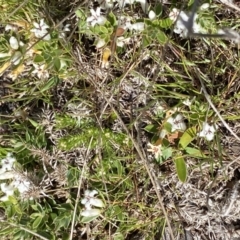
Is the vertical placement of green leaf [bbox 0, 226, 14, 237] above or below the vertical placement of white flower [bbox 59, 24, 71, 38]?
below

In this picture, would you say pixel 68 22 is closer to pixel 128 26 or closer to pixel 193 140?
pixel 128 26

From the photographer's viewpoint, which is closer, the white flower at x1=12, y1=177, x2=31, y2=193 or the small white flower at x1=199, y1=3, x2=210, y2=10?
the small white flower at x1=199, y1=3, x2=210, y2=10

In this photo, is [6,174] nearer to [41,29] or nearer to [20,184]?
[20,184]

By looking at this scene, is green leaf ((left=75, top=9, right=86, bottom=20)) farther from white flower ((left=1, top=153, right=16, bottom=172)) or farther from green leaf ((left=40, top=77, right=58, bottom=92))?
white flower ((left=1, top=153, right=16, bottom=172))

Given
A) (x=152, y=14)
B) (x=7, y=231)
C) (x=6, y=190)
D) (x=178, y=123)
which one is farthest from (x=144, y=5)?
(x=7, y=231)

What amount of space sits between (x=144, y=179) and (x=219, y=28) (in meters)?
0.68

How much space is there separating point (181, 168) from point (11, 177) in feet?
2.32

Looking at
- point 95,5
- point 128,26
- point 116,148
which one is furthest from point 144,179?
point 95,5

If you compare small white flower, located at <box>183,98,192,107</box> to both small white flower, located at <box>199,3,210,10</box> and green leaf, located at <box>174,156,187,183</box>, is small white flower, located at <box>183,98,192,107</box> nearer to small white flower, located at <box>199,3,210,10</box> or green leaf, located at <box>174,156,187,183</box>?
green leaf, located at <box>174,156,187,183</box>

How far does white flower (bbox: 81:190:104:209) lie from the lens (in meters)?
1.97

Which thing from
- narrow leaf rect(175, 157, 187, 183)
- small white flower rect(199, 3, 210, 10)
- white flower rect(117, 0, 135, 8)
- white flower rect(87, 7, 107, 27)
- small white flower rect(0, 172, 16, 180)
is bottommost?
small white flower rect(0, 172, 16, 180)

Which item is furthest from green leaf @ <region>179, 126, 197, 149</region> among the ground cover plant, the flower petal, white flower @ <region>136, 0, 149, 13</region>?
white flower @ <region>136, 0, 149, 13</region>

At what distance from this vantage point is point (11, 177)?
2016 mm

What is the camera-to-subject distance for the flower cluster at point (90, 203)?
6.48 ft
